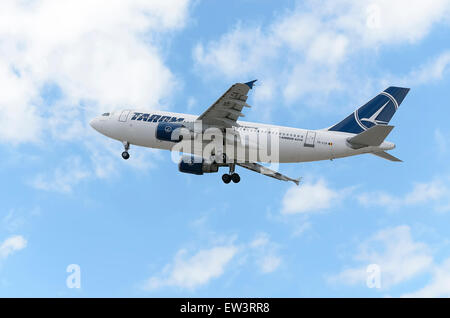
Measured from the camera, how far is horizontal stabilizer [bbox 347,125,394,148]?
1437 inches

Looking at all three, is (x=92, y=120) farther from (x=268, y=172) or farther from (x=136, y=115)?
(x=268, y=172)

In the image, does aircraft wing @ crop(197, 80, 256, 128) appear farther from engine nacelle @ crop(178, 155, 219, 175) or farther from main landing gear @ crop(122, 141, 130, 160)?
main landing gear @ crop(122, 141, 130, 160)

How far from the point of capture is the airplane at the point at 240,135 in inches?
1513

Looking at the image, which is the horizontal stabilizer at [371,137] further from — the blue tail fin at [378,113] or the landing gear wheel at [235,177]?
the landing gear wheel at [235,177]

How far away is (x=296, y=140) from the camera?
131ft

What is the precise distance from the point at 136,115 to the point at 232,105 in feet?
32.2

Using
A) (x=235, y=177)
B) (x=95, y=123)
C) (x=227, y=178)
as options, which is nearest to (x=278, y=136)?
(x=235, y=177)

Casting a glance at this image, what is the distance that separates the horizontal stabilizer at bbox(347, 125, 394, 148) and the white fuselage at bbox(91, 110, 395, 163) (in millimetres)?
429

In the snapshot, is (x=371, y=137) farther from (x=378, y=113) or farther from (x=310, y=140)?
(x=378, y=113)

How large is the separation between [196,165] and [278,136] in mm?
7159

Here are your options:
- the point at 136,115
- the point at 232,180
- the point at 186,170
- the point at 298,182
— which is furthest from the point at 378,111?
the point at 136,115

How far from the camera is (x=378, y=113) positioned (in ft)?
136

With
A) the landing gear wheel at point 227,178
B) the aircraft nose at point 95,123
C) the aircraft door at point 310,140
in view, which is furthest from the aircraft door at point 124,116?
the aircraft door at point 310,140

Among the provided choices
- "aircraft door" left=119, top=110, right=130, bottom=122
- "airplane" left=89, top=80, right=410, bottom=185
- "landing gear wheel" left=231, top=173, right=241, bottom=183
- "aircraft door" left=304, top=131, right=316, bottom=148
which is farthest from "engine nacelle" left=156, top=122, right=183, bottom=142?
"aircraft door" left=304, top=131, right=316, bottom=148
